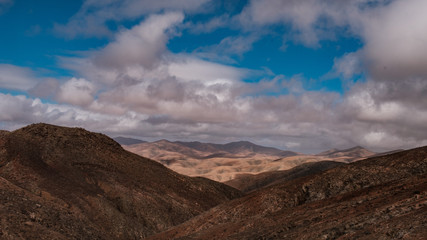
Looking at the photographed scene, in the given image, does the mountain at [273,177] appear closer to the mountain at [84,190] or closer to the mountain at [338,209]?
the mountain at [84,190]

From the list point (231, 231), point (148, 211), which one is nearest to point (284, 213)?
point (231, 231)

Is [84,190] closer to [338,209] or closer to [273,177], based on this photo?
[338,209]

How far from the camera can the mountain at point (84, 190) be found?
99.4ft

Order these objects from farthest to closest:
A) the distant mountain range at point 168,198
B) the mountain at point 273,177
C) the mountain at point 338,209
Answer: the mountain at point 273,177 < the distant mountain range at point 168,198 < the mountain at point 338,209

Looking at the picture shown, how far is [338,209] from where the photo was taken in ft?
70.4

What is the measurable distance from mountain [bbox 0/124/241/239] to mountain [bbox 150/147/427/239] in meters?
9.75

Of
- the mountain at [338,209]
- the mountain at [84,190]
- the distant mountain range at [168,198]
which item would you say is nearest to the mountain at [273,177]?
the mountain at [84,190]

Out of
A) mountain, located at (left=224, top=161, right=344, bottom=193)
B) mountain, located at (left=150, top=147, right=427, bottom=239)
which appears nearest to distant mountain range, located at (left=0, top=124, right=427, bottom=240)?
mountain, located at (left=150, top=147, right=427, bottom=239)

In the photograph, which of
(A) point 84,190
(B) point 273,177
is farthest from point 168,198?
(B) point 273,177

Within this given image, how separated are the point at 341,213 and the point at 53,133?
170ft

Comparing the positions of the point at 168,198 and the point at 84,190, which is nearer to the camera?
the point at 84,190

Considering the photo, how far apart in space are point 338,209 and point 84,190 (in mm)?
32499

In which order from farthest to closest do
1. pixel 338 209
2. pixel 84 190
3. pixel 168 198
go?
pixel 168 198 < pixel 84 190 < pixel 338 209

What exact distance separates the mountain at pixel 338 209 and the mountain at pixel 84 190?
975 cm
